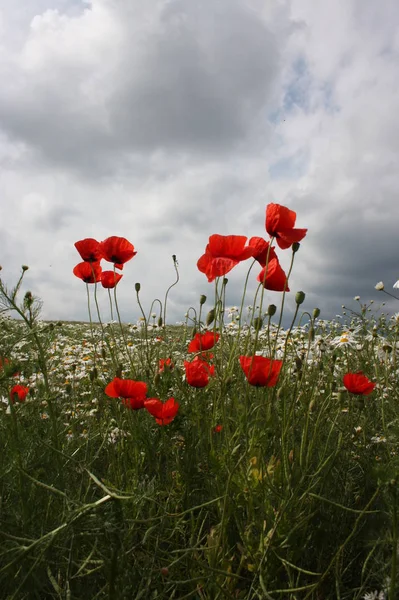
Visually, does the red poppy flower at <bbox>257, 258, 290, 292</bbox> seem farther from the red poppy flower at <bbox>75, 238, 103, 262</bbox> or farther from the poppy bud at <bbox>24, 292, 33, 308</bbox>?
the red poppy flower at <bbox>75, 238, 103, 262</bbox>

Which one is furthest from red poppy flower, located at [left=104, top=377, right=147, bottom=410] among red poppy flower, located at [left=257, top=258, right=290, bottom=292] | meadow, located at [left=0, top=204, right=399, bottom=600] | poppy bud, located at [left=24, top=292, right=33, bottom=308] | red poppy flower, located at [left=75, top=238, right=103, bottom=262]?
red poppy flower, located at [left=75, top=238, right=103, bottom=262]

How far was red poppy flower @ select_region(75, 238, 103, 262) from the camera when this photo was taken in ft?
10.1

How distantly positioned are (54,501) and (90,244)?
5.09 feet

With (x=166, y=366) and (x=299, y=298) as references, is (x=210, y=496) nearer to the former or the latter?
(x=166, y=366)

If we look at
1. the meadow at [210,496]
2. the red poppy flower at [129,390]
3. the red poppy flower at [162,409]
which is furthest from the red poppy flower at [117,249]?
the red poppy flower at [162,409]

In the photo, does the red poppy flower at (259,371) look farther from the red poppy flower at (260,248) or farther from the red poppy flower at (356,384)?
the red poppy flower at (356,384)

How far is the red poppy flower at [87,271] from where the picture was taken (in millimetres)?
3229

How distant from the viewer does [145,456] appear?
2.75 meters

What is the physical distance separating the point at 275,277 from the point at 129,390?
0.97 metres

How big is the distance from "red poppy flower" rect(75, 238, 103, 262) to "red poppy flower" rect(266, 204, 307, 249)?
131 centimetres

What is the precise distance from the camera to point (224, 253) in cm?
220

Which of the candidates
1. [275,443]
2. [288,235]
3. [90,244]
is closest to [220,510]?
[275,443]

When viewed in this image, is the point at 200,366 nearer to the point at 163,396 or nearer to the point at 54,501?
the point at 163,396

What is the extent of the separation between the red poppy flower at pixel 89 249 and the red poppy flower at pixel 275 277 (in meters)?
1.31
